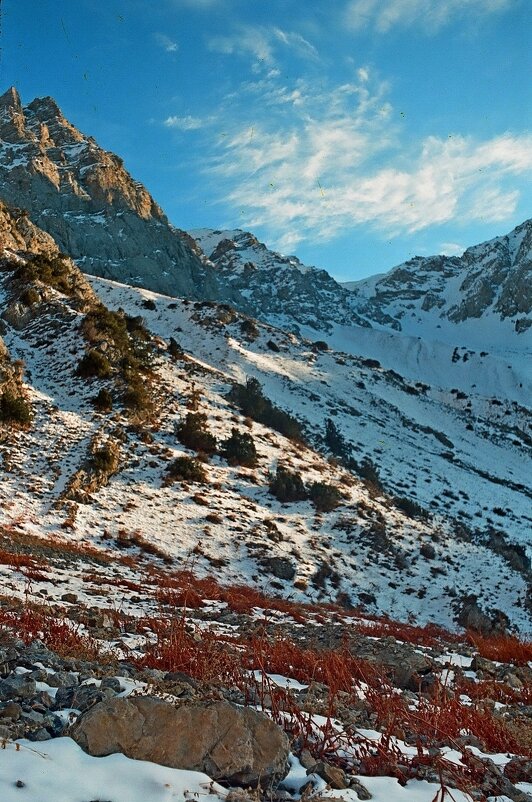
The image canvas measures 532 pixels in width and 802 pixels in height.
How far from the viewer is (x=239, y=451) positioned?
23297mm

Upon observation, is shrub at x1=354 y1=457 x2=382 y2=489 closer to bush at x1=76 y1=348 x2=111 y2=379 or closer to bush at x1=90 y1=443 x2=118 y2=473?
bush at x1=90 y1=443 x2=118 y2=473

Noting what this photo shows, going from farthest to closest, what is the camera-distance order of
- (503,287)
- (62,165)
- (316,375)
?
(503,287) → (62,165) → (316,375)

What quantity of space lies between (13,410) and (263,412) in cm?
1419

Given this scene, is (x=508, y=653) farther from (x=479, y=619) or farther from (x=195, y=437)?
(x=195, y=437)

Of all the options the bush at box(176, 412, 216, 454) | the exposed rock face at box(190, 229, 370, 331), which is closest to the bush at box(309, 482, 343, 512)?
the bush at box(176, 412, 216, 454)

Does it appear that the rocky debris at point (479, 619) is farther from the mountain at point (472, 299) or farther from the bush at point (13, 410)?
Answer: the mountain at point (472, 299)

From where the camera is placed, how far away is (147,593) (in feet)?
34.1

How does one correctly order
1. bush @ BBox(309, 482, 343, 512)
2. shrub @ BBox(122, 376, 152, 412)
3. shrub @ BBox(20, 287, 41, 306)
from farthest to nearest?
1. shrub @ BBox(20, 287, 41, 306)
2. shrub @ BBox(122, 376, 152, 412)
3. bush @ BBox(309, 482, 343, 512)

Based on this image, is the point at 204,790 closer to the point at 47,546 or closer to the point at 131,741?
the point at 131,741

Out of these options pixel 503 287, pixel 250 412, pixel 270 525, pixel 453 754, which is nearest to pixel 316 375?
pixel 250 412

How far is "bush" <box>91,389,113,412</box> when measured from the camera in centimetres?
2258

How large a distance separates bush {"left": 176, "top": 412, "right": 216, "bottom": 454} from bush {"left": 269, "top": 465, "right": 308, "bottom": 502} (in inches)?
122

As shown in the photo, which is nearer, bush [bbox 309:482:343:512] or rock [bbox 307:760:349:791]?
rock [bbox 307:760:349:791]

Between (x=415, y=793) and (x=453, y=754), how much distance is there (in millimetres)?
760
